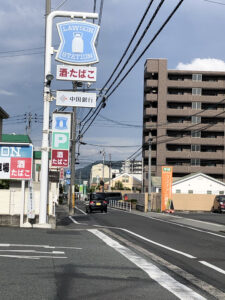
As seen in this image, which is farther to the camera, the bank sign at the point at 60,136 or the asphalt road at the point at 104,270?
the bank sign at the point at 60,136

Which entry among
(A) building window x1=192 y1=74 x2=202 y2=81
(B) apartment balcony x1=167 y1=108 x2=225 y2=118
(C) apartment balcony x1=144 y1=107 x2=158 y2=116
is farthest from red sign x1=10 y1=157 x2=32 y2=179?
(A) building window x1=192 y1=74 x2=202 y2=81

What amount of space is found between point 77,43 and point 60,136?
3.70 metres

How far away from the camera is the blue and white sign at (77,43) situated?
16484 millimetres

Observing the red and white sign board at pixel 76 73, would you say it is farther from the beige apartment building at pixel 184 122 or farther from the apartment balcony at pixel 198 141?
the apartment balcony at pixel 198 141

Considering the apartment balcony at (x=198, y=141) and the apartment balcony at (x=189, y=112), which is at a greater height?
the apartment balcony at (x=189, y=112)

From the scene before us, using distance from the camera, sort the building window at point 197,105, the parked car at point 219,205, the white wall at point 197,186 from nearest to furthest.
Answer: the parked car at point 219,205
the white wall at point 197,186
the building window at point 197,105

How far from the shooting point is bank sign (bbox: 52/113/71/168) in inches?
673

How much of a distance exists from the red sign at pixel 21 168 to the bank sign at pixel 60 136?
3.95 feet

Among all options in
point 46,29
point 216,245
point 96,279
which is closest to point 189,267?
point 96,279

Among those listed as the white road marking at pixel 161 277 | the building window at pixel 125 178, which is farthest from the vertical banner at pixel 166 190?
the building window at pixel 125 178

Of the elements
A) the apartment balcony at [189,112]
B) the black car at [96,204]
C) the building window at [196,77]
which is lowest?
the black car at [96,204]

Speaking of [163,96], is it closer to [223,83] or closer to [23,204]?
[223,83]

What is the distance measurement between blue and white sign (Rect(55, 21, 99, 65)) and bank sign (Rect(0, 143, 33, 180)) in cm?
381

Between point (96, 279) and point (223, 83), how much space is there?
70.4m
